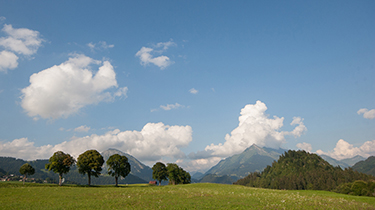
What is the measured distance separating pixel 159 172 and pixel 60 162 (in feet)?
196

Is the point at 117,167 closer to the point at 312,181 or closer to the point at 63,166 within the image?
the point at 63,166

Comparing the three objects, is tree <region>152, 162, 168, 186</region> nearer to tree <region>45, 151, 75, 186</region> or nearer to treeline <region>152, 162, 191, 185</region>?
treeline <region>152, 162, 191, 185</region>

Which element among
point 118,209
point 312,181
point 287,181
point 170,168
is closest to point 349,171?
point 312,181

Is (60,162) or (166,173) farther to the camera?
(166,173)

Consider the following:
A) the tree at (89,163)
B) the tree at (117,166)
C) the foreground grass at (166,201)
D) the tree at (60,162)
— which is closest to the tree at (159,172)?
the tree at (117,166)

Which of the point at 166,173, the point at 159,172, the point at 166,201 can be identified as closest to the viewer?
the point at 166,201

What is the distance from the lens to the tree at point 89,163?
8150 centimetres

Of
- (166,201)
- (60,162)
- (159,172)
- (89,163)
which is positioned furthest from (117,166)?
(166,201)

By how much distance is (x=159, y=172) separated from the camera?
12462 cm

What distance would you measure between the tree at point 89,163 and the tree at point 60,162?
330cm

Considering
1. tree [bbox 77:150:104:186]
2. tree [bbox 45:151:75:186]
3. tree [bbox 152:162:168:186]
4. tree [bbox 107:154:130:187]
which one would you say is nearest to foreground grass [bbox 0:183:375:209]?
tree [bbox 45:151:75:186]

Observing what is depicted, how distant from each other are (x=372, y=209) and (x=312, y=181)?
511 feet

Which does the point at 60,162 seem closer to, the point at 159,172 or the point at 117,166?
the point at 117,166

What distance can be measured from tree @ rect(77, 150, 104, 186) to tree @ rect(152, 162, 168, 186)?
44608 mm
